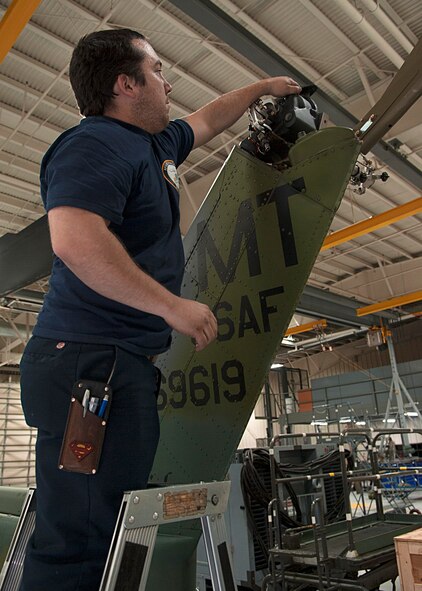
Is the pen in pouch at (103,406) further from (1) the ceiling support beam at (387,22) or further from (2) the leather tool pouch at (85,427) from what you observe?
(1) the ceiling support beam at (387,22)

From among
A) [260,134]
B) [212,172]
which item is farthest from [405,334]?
[260,134]

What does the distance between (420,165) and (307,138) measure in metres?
11.2

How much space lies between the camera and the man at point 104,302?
95 centimetres

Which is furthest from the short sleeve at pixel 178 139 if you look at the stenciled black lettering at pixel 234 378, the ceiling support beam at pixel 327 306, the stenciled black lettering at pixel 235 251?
the ceiling support beam at pixel 327 306

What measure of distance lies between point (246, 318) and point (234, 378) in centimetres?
19

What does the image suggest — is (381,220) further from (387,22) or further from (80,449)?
(80,449)

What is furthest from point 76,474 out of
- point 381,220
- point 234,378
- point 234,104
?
point 381,220

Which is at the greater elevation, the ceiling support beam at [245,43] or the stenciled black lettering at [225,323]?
the ceiling support beam at [245,43]

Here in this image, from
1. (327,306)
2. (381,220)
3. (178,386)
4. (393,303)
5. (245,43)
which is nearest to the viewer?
(178,386)

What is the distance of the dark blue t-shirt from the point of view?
1029 millimetres

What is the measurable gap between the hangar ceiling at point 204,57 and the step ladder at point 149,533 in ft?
18.3

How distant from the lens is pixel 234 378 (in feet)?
4.98

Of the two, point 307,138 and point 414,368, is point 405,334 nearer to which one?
point 414,368

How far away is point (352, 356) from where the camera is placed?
26594mm
